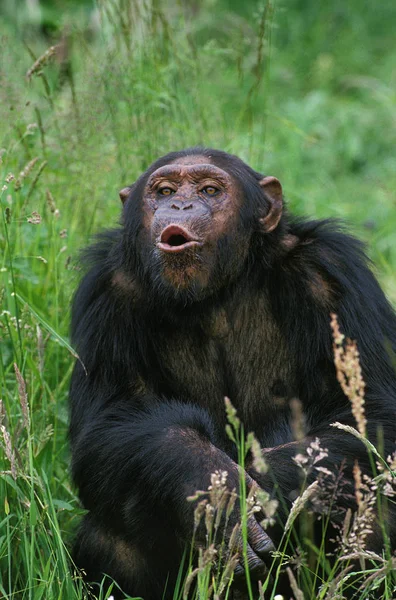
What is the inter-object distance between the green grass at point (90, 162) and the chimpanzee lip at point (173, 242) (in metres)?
0.57

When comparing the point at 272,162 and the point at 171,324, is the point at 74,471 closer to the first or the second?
the point at 171,324

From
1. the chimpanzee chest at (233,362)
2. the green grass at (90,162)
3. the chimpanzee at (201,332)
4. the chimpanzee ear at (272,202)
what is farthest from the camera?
the chimpanzee ear at (272,202)

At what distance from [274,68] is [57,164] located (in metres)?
5.34

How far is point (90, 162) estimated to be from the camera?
21.6 feet

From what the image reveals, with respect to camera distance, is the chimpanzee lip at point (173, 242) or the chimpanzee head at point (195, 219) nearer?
the chimpanzee lip at point (173, 242)

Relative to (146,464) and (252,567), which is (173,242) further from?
(252,567)

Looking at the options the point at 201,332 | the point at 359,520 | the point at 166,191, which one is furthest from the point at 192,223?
the point at 359,520

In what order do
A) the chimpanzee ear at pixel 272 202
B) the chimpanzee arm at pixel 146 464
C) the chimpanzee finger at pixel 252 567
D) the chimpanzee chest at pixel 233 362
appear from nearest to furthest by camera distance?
the chimpanzee finger at pixel 252 567, the chimpanzee arm at pixel 146 464, the chimpanzee chest at pixel 233 362, the chimpanzee ear at pixel 272 202

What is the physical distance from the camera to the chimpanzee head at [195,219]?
15.8 ft

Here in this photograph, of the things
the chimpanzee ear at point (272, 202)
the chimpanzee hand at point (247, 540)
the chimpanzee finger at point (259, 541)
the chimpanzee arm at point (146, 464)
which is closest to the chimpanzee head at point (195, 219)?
the chimpanzee ear at point (272, 202)

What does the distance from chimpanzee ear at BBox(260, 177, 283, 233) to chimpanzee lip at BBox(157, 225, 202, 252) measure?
1.59ft

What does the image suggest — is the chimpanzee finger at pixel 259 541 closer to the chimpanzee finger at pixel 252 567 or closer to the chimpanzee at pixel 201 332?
the chimpanzee finger at pixel 252 567

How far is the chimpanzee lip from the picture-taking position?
4.68m

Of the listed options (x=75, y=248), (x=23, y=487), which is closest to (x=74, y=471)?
(x=23, y=487)
